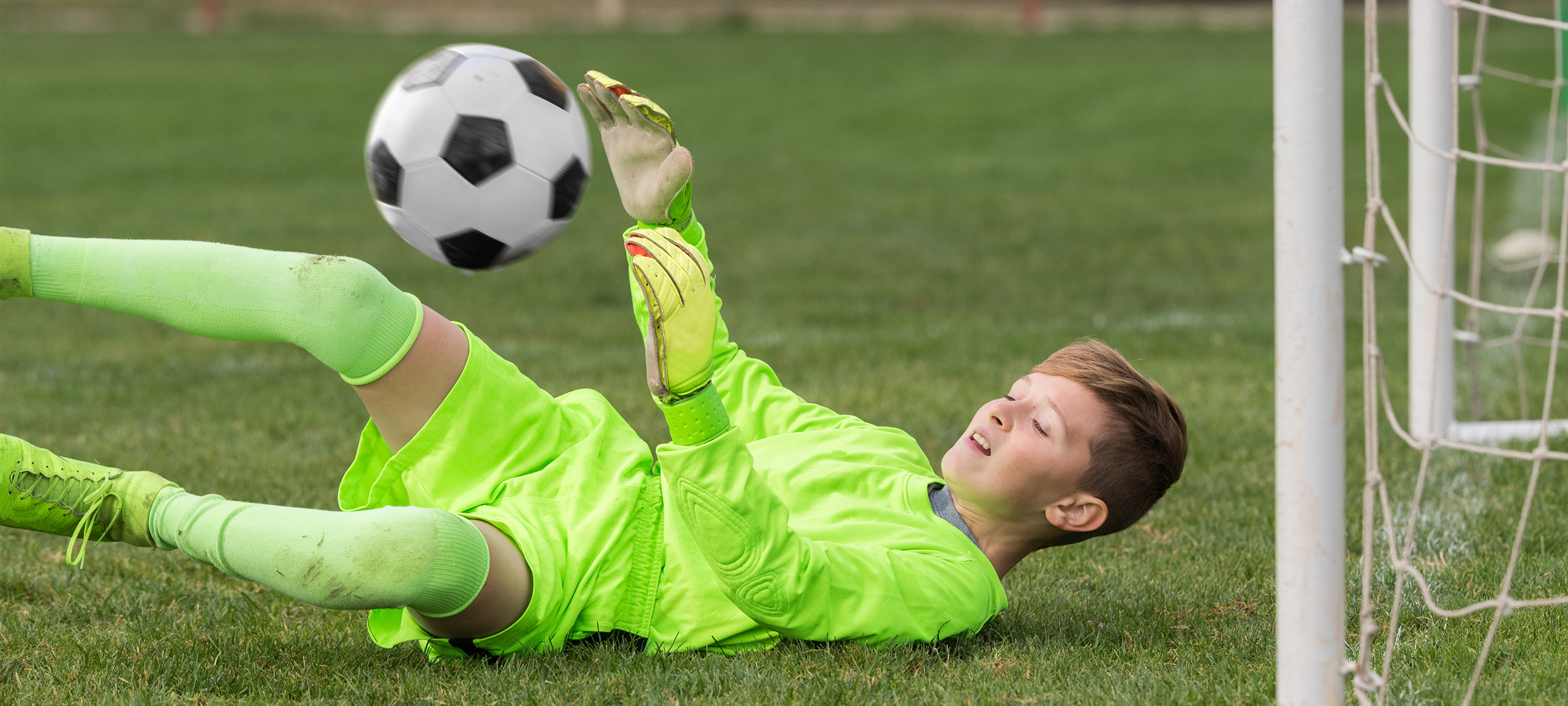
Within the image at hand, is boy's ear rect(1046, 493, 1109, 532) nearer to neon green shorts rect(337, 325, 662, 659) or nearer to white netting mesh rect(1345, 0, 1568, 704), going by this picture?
white netting mesh rect(1345, 0, 1568, 704)

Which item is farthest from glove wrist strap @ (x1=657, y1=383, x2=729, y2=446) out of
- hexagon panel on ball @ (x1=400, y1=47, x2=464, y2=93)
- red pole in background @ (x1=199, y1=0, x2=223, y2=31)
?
red pole in background @ (x1=199, y1=0, x2=223, y2=31)

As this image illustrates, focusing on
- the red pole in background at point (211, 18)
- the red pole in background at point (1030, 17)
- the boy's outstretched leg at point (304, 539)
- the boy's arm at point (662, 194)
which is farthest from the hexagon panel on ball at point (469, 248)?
the red pole in background at point (211, 18)

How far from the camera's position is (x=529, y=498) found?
2.64m

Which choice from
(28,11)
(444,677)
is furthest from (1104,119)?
(28,11)

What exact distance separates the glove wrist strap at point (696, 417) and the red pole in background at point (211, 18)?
20.4 meters

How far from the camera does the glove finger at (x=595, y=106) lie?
8.79 feet

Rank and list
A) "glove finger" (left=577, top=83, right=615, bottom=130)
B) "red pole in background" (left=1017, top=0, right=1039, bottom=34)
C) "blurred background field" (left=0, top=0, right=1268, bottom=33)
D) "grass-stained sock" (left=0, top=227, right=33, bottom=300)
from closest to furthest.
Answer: "grass-stained sock" (left=0, top=227, right=33, bottom=300) → "glove finger" (left=577, top=83, right=615, bottom=130) → "red pole in background" (left=1017, top=0, right=1039, bottom=34) → "blurred background field" (left=0, top=0, right=1268, bottom=33)

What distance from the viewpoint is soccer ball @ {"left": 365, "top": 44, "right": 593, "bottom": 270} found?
3.32m

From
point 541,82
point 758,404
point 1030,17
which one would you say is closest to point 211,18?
point 1030,17

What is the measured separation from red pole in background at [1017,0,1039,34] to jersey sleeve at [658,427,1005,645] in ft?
58.4

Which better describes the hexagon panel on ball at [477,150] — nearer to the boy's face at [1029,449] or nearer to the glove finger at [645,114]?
the glove finger at [645,114]

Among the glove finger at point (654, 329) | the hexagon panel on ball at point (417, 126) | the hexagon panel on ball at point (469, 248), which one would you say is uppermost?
the hexagon panel on ball at point (417, 126)

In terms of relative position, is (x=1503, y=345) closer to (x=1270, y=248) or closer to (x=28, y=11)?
(x=1270, y=248)

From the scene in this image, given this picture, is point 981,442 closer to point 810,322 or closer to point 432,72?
point 432,72
